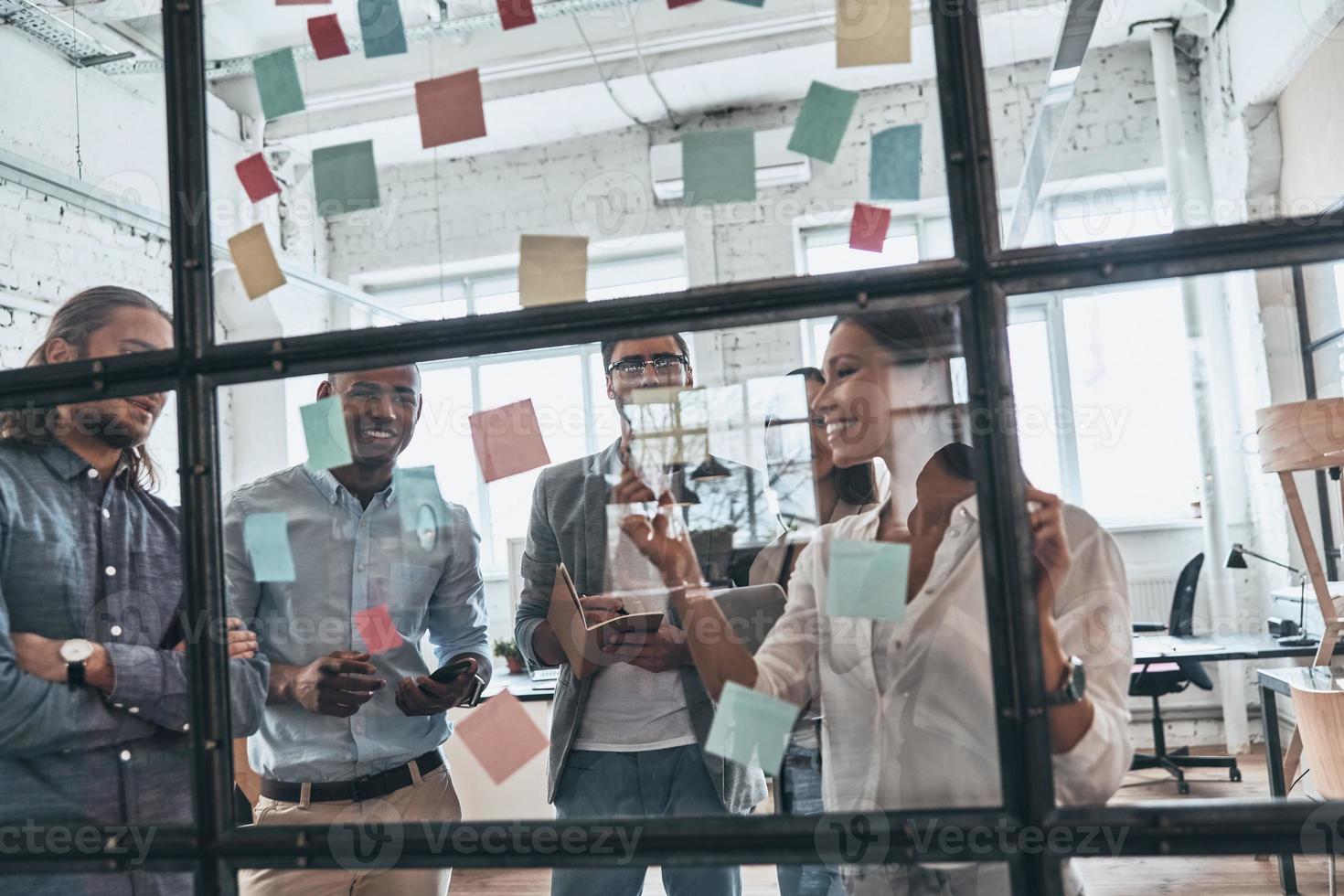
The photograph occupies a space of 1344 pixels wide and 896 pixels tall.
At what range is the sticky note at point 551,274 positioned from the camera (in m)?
0.86

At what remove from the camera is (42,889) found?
1114mm

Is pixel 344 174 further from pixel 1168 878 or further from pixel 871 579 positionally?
pixel 1168 878

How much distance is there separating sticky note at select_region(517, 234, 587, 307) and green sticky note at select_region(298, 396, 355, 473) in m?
0.27

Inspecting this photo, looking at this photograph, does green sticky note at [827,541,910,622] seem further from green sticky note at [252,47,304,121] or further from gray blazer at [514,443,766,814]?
green sticky note at [252,47,304,121]

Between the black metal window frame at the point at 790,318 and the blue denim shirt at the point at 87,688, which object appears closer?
the black metal window frame at the point at 790,318

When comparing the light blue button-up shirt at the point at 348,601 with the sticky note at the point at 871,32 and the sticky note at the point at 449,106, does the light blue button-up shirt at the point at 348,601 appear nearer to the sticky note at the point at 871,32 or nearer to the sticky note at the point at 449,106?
the sticky note at the point at 449,106

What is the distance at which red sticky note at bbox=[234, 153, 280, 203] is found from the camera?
978mm

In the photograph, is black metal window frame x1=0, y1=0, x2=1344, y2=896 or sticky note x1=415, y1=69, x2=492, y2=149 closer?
black metal window frame x1=0, y1=0, x2=1344, y2=896

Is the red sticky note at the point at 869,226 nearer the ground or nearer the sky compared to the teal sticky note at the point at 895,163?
nearer the ground

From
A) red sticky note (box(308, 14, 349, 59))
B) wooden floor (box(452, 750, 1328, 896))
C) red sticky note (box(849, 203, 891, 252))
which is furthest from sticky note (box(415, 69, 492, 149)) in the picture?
wooden floor (box(452, 750, 1328, 896))

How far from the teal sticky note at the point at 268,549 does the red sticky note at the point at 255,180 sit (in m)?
0.35

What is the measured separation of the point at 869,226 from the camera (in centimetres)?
87

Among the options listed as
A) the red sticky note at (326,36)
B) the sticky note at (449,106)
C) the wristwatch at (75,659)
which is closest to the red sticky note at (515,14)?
the sticky note at (449,106)

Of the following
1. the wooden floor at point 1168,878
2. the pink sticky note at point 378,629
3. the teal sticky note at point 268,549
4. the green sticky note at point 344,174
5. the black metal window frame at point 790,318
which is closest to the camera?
the black metal window frame at point 790,318
